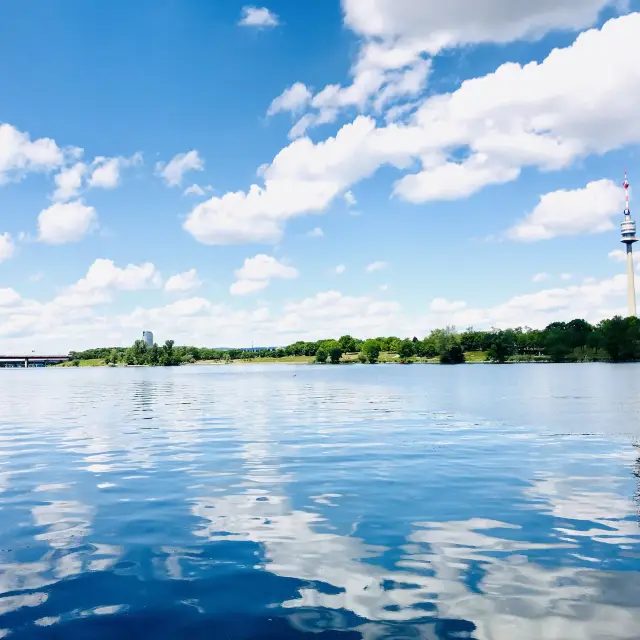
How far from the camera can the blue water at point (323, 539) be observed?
38.8ft

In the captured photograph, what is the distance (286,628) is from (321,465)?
18.8 m

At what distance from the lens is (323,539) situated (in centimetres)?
1712

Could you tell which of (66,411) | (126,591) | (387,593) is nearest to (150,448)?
(126,591)

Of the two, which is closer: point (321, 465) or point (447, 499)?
point (447, 499)

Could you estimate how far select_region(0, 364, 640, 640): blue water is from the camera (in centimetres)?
1184

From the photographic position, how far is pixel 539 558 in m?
15.2

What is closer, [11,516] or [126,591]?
[126,591]

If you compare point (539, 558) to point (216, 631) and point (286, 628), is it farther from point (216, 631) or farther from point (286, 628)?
point (216, 631)

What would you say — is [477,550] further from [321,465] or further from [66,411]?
[66,411]

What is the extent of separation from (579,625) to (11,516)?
18.2m

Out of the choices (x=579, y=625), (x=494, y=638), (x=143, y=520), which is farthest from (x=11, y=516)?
(x=579, y=625)

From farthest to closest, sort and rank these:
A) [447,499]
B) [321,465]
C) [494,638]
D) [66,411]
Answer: [66,411], [321,465], [447,499], [494,638]

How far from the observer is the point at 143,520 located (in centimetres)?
1964

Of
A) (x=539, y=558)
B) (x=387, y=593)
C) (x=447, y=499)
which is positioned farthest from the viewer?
(x=447, y=499)
